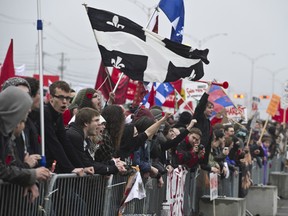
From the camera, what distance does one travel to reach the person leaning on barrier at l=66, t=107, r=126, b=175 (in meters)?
7.93

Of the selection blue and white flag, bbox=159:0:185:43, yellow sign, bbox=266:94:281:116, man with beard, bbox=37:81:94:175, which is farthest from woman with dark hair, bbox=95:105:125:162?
yellow sign, bbox=266:94:281:116

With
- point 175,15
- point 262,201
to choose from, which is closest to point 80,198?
point 175,15

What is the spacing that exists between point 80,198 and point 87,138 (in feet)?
3.06

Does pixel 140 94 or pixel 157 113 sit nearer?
pixel 157 113

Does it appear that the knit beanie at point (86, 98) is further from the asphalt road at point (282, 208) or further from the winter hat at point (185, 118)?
the asphalt road at point (282, 208)

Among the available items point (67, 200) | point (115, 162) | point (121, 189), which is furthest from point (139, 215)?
point (67, 200)

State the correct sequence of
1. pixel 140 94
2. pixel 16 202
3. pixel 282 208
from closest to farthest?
pixel 16 202 < pixel 140 94 < pixel 282 208

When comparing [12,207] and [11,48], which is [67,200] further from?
[11,48]

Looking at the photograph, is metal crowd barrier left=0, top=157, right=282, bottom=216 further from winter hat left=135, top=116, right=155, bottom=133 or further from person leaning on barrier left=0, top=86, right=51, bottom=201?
winter hat left=135, top=116, right=155, bottom=133

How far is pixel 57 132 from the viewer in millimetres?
7602

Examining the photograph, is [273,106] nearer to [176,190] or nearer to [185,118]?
[185,118]

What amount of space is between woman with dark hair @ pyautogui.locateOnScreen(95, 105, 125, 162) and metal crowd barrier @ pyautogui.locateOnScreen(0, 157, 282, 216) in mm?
266

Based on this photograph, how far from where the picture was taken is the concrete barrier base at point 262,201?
18.3 metres

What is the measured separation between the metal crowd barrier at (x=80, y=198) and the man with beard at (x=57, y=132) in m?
0.18
